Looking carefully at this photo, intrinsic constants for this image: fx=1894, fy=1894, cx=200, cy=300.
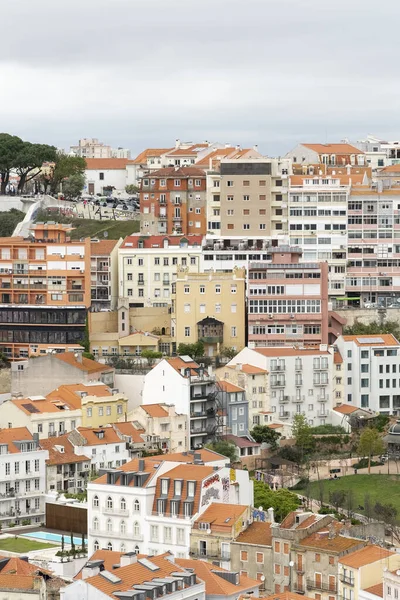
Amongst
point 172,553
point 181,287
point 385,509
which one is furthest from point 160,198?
point 172,553

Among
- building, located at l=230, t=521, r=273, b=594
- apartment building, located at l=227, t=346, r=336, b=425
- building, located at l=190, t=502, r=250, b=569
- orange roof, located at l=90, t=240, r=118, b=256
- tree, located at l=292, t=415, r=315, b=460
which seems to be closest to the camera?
building, located at l=230, t=521, r=273, b=594

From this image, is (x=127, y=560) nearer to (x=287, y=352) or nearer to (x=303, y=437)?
(x=303, y=437)

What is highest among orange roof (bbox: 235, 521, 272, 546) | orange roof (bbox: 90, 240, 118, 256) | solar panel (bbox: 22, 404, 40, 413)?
orange roof (bbox: 90, 240, 118, 256)

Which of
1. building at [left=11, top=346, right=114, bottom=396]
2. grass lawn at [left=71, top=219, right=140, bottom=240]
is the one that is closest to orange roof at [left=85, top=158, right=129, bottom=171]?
grass lawn at [left=71, top=219, right=140, bottom=240]

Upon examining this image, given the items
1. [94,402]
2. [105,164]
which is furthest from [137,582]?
[105,164]

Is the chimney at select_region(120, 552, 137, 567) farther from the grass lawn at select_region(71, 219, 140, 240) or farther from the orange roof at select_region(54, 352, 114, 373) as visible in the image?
the grass lawn at select_region(71, 219, 140, 240)

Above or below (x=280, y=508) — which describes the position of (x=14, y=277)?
above

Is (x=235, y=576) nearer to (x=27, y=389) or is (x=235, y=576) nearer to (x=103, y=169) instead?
(x=27, y=389)

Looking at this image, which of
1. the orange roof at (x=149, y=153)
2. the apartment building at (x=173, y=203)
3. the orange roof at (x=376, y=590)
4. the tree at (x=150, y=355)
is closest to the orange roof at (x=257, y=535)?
the orange roof at (x=376, y=590)
